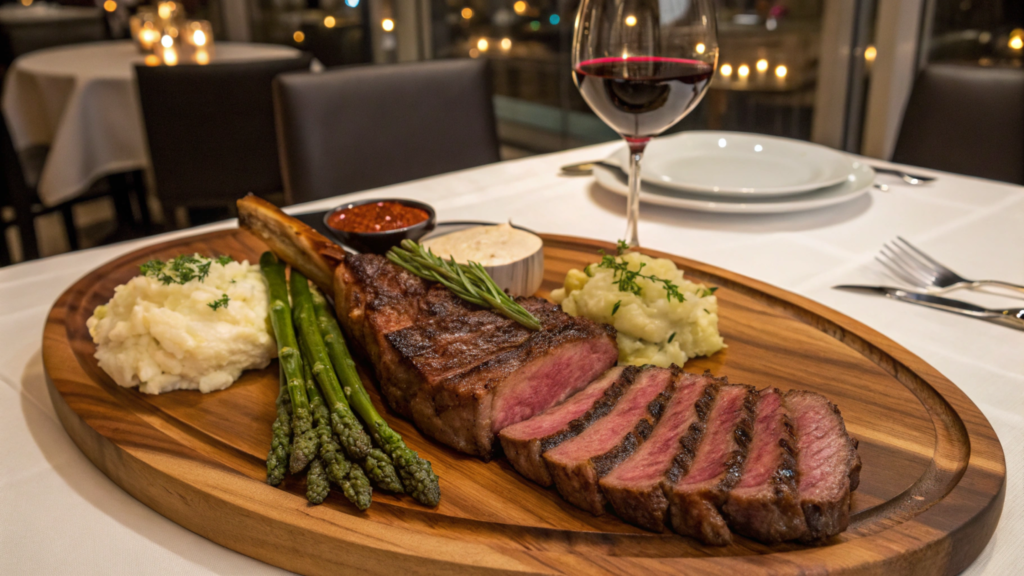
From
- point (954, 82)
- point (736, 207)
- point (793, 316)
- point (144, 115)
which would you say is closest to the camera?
point (793, 316)

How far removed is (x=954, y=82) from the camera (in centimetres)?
314

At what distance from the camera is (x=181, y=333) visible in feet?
4.20

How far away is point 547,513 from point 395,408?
1.23 feet

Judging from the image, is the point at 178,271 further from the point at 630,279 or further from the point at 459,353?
the point at 630,279

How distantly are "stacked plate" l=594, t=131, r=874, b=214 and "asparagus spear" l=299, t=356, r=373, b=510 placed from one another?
1369 millimetres

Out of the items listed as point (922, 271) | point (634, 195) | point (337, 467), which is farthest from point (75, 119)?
point (922, 271)

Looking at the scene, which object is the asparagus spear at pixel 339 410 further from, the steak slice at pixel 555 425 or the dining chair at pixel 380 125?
the dining chair at pixel 380 125

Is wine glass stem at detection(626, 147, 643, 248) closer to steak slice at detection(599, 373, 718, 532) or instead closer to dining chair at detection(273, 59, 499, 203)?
steak slice at detection(599, 373, 718, 532)

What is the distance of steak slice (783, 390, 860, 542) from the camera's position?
0.90 meters

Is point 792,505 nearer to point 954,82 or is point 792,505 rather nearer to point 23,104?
point 954,82

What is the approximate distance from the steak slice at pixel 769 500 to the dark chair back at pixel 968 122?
2.79 metres

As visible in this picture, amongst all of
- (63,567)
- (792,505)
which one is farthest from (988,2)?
(63,567)

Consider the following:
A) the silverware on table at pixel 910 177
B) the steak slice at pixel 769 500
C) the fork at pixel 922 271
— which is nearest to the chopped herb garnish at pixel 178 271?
the steak slice at pixel 769 500

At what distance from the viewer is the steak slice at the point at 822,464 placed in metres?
0.90
